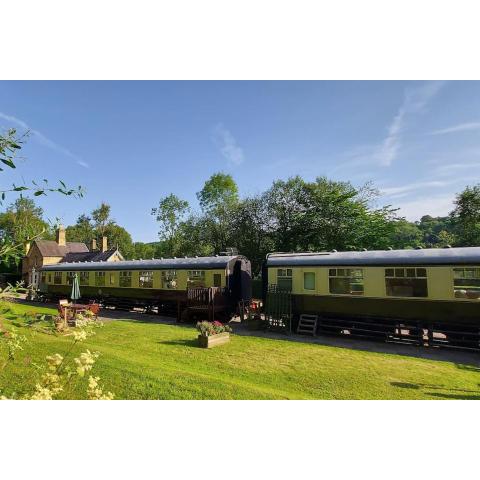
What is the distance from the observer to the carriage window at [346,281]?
15.4m

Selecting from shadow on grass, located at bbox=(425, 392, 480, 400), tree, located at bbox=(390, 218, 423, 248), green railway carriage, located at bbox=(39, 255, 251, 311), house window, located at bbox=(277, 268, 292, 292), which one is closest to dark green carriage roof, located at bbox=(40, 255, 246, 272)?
green railway carriage, located at bbox=(39, 255, 251, 311)

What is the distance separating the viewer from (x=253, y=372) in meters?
9.40

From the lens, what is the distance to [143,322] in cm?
1872

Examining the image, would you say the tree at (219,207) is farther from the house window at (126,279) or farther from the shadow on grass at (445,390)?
the shadow on grass at (445,390)

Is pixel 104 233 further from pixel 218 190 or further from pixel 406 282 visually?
pixel 406 282

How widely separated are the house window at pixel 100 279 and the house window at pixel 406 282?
21588mm

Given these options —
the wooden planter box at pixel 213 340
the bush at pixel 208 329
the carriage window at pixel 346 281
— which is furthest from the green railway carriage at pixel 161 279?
the carriage window at pixel 346 281

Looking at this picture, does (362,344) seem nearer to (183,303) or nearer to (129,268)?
(183,303)

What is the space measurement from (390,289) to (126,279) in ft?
61.2

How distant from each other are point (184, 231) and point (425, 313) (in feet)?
113

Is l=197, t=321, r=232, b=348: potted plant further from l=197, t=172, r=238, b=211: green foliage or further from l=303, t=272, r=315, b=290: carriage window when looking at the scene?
l=197, t=172, r=238, b=211: green foliage

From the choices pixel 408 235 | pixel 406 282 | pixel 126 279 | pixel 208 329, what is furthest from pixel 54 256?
pixel 408 235

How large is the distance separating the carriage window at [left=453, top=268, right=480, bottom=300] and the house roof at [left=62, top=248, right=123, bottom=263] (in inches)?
1628

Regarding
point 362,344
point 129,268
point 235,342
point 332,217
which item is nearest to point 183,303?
point 129,268
